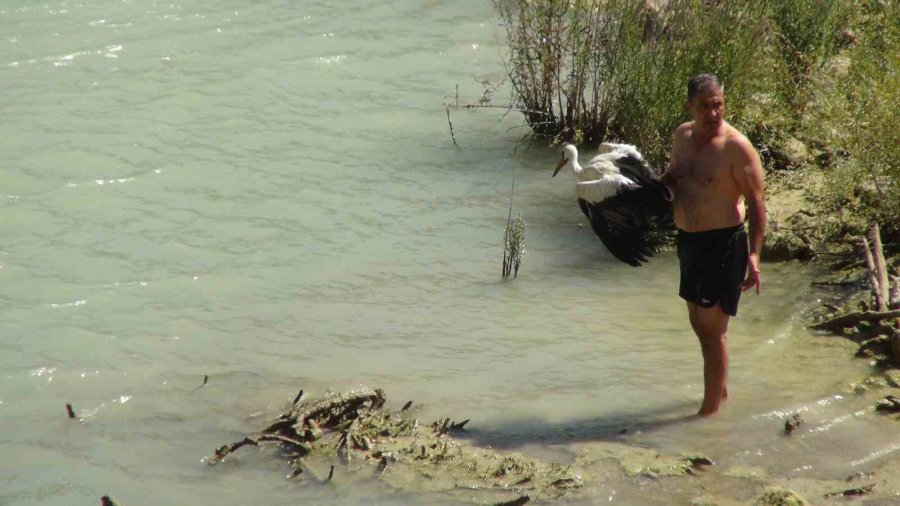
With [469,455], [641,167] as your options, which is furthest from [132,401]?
[641,167]

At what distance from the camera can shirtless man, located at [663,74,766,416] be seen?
17.8 ft

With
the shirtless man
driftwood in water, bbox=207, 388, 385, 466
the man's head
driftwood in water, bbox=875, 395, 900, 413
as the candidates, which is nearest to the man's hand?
the shirtless man

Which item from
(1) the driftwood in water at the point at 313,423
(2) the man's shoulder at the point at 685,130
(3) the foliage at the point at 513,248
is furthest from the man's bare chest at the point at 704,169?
(3) the foliage at the point at 513,248

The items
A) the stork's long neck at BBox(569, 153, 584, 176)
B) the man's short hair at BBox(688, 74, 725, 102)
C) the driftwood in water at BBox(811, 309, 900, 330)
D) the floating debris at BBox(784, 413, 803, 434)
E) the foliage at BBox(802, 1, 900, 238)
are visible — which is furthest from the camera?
Result: the foliage at BBox(802, 1, 900, 238)

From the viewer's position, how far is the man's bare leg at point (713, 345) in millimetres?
5711

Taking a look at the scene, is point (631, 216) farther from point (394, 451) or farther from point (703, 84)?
point (394, 451)

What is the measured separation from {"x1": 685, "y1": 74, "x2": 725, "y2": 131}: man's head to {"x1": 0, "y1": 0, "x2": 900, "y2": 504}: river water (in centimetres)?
160

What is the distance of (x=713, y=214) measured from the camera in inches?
220

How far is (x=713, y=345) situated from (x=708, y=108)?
125 cm

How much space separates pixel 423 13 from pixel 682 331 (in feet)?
27.1

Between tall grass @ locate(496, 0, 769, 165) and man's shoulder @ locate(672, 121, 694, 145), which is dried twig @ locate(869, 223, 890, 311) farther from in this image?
tall grass @ locate(496, 0, 769, 165)

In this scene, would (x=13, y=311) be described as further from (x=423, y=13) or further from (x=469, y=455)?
(x=423, y=13)

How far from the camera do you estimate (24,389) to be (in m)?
6.64

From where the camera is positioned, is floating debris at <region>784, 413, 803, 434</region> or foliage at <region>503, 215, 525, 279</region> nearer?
floating debris at <region>784, 413, 803, 434</region>
